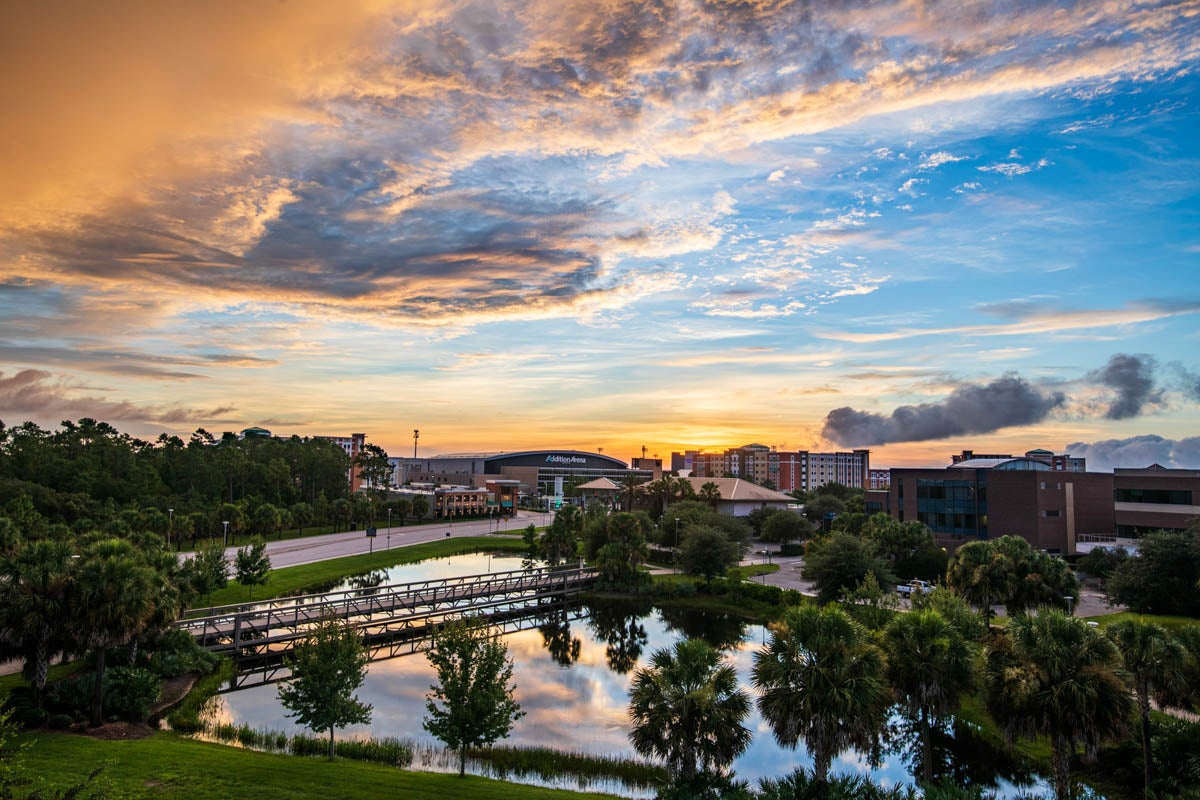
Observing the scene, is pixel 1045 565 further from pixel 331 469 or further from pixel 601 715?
pixel 331 469

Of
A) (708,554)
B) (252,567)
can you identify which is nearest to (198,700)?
(252,567)

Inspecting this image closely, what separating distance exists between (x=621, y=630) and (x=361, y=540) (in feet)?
152

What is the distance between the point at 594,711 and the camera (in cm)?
2852

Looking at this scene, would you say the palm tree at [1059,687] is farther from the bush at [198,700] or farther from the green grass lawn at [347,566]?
the green grass lawn at [347,566]

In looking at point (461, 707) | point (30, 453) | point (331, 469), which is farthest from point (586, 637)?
point (331, 469)

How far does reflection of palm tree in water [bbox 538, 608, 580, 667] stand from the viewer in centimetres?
3738

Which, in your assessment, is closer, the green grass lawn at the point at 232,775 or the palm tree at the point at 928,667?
the green grass lawn at the point at 232,775

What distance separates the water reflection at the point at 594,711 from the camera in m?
23.9

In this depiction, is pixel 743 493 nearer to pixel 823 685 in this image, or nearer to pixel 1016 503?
pixel 1016 503

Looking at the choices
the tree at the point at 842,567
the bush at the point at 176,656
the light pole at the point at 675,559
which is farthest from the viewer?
the light pole at the point at 675,559

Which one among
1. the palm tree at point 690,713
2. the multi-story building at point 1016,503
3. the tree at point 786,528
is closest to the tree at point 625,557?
the tree at point 786,528

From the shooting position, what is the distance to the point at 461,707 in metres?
20.4

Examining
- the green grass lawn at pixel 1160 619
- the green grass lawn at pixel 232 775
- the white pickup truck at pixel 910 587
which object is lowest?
the white pickup truck at pixel 910 587

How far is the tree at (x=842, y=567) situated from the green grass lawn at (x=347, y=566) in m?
35.2
